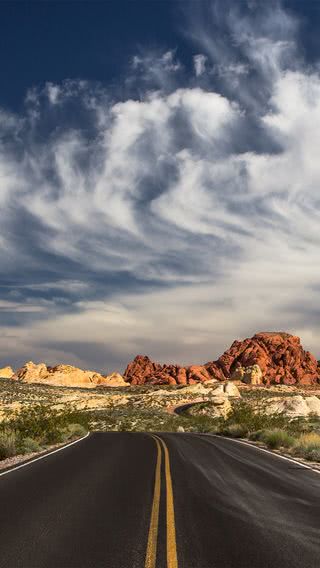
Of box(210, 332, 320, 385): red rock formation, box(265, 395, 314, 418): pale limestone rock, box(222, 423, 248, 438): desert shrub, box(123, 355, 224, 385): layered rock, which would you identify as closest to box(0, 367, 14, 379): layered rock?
box(123, 355, 224, 385): layered rock

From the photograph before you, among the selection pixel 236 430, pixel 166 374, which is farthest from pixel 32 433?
pixel 166 374

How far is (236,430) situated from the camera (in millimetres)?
30000

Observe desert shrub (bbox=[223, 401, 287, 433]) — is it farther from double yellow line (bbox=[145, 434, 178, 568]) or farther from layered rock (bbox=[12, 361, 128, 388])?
layered rock (bbox=[12, 361, 128, 388])

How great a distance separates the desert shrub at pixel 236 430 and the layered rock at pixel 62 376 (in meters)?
108

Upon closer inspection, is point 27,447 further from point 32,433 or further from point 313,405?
point 313,405

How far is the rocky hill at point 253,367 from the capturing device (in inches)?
6122

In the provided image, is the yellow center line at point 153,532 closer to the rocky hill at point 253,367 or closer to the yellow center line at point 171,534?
the yellow center line at point 171,534

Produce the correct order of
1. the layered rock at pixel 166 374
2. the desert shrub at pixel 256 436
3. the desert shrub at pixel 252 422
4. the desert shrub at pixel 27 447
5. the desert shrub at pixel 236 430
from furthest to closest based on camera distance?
the layered rock at pixel 166 374 → the desert shrub at pixel 252 422 → the desert shrub at pixel 236 430 → the desert shrub at pixel 256 436 → the desert shrub at pixel 27 447


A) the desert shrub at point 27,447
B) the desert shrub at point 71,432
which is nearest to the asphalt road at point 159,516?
the desert shrub at point 27,447

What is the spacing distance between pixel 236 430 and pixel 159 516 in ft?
76.9

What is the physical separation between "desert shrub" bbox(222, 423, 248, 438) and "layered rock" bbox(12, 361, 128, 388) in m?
108

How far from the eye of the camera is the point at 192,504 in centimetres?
888

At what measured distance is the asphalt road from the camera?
19.0ft

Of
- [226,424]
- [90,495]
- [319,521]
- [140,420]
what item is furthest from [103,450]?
[140,420]
